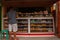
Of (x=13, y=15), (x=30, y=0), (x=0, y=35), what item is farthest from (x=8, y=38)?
(x=30, y=0)

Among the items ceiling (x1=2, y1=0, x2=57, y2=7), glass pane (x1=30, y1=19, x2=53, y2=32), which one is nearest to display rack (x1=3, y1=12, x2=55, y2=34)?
glass pane (x1=30, y1=19, x2=53, y2=32)

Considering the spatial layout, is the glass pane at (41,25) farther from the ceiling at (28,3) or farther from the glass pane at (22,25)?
the ceiling at (28,3)

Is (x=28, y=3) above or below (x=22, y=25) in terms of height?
above

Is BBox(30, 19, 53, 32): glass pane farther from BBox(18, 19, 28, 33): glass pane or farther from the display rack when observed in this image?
BBox(18, 19, 28, 33): glass pane

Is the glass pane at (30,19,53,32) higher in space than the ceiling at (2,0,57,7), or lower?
lower

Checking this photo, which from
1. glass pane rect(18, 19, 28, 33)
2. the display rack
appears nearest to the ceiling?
the display rack

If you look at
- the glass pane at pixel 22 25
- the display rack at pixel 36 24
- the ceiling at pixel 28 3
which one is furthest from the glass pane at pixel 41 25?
the ceiling at pixel 28 3

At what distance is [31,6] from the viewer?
16.1 m

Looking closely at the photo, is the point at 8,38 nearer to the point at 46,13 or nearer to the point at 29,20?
the point at 29,20

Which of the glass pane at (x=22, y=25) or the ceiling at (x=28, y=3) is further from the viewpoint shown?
the ceiling at (x=28, y=3)

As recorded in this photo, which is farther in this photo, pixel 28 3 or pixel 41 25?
pixel 28 3

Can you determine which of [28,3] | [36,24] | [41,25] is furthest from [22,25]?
[28,3]

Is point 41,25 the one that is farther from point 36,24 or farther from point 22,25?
point 22,25

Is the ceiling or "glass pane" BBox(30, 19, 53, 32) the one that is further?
the ceiling
